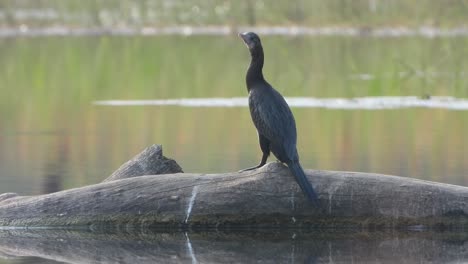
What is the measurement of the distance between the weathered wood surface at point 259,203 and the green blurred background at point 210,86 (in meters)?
1.88

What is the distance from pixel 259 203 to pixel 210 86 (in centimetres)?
1300

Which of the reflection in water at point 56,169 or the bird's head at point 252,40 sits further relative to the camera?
the reflection in water at point 56,169

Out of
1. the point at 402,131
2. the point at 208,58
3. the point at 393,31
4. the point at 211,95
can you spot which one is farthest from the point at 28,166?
the point at 393,31

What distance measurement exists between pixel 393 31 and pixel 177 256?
25.2 metres

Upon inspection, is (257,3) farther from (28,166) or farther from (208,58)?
(28,166)

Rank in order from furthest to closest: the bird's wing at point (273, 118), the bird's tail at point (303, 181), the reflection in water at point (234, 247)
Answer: the bird's wing at point (273, 118) → the bird's tail at point (303, 181) → the reflection in water at point (234, 247)

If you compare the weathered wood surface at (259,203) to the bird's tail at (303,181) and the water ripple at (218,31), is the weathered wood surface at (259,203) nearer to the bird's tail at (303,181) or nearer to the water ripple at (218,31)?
the bird's tail at (303,181)

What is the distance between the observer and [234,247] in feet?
33.8

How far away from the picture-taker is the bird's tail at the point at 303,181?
10625 millimetres

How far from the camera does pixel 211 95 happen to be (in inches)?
872

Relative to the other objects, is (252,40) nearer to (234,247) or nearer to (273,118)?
(273,118)

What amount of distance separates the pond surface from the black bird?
466 mm

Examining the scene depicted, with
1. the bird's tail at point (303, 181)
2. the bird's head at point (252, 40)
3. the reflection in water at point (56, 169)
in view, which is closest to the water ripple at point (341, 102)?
the reflection in water at point (56, 169)

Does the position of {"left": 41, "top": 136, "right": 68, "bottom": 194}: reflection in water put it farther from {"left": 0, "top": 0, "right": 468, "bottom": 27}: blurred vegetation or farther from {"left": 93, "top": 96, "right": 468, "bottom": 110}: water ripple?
{"left": 0, "top": 0, "right": 468, "bottom": 27}: blurred vegetation
